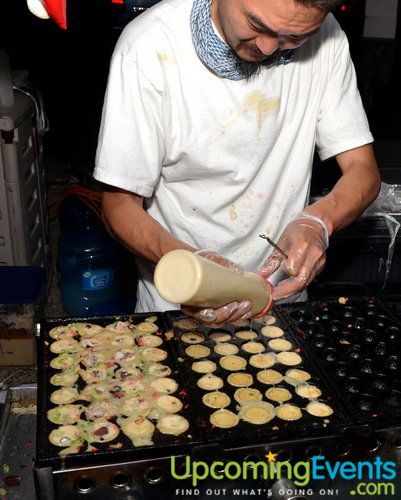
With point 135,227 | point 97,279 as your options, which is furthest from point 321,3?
point 97,279

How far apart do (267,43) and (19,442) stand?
1.27 m

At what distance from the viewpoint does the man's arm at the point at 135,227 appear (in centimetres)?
158

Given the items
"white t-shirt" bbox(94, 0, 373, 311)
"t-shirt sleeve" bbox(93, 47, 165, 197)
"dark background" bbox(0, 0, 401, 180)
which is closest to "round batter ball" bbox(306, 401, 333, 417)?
"white t-shirt" bbox(94, 0, 373, 311)

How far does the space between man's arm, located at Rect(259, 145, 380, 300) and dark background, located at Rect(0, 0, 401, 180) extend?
13.7ft

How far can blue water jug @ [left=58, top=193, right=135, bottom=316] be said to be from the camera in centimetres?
405

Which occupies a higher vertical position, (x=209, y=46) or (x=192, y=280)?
(x=209, y=46)

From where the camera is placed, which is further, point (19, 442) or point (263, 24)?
point (19, 442)

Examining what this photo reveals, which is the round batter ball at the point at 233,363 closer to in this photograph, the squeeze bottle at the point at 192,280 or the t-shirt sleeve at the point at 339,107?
the squeeze bottle at the point at 192,280

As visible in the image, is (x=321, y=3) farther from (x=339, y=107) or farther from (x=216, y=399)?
(x=216, y=399)

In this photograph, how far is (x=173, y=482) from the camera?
1.24 meters

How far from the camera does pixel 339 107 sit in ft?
6.15

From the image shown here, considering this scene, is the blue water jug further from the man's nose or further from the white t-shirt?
the man's nose

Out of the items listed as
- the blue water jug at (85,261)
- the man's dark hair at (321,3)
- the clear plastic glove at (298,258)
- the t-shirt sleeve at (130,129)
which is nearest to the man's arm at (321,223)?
the clear plastic glove at (298,258)

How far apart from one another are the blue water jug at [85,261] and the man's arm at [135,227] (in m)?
2.27
